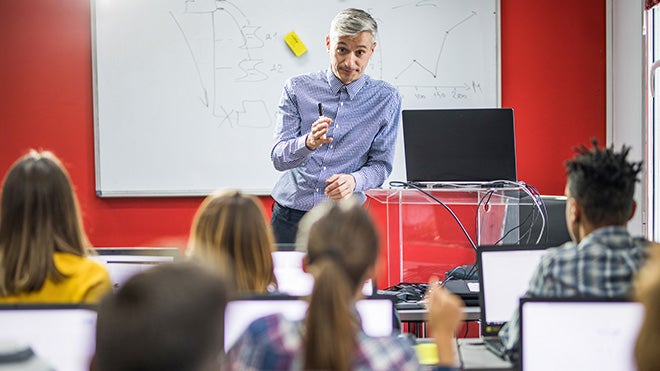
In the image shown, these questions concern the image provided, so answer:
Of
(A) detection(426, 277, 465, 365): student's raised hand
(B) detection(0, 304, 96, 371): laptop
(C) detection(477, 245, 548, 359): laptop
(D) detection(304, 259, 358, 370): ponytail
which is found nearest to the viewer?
(D) detection(304, 259, 358, 370): ponytail

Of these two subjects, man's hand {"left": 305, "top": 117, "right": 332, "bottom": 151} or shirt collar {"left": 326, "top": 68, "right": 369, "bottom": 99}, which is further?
shirt collar {"left": 326, "top": 68, "right": 369, "bottom": 99}

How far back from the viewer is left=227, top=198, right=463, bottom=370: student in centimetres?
136

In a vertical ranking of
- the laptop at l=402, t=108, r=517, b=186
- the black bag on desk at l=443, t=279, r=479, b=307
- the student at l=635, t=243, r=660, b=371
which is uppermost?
the laptop at l=402, t=108, r=517, b=186

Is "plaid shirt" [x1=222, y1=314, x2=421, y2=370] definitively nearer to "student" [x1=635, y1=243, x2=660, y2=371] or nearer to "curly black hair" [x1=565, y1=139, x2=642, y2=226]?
"student" [x1=635, y1=243, x2=660, y2=371]

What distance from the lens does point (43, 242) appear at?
2.02 meters

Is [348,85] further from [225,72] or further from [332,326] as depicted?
[332,326]

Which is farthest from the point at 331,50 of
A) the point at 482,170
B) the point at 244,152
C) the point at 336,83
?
→ the point at 244,152

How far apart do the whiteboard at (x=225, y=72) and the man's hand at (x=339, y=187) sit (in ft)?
5.35

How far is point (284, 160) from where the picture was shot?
3.27 metres

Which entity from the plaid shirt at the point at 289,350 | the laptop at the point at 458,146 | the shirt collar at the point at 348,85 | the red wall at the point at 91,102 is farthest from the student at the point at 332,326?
the red wall at the point at 91,102

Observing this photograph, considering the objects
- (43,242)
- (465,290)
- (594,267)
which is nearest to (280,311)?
(43,242)

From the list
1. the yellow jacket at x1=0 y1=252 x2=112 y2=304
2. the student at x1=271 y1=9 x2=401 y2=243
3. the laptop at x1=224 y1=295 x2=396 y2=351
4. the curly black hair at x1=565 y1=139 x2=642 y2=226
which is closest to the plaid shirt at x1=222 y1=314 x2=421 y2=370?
the laptop at x1=224 y1=295 x2=396 y2=351

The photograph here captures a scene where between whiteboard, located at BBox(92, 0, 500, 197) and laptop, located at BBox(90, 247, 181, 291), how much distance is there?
2.12 metres

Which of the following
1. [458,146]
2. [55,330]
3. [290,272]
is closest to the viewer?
[55,330]
